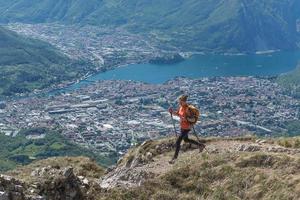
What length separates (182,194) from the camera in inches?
709

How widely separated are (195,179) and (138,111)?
137260 millimetres

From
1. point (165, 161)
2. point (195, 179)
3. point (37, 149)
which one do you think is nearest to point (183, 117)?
point (165, 161)

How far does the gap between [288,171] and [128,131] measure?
110m

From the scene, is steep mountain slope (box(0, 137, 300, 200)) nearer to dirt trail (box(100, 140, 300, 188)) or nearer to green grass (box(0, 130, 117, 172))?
dirt trail (box(100, 140, 300, 188))

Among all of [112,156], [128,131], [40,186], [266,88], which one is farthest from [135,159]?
[266,88]

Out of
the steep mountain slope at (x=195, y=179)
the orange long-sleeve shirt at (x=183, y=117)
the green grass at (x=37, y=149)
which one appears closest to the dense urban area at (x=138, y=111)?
the green grass at (x=37, y=149)

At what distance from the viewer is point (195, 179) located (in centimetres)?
1881

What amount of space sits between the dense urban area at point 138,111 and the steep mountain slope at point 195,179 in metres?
88.9

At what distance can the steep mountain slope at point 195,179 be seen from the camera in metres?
17.1

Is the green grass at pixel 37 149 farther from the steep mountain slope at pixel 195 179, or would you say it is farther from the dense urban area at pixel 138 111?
the steep mountain slope at pixel 195 179

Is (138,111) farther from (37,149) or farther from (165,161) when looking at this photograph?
(165,161)

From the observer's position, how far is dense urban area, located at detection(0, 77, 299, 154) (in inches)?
5005

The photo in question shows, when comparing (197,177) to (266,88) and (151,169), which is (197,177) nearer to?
(151,169)

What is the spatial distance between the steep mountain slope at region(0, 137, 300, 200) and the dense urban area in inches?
3502
